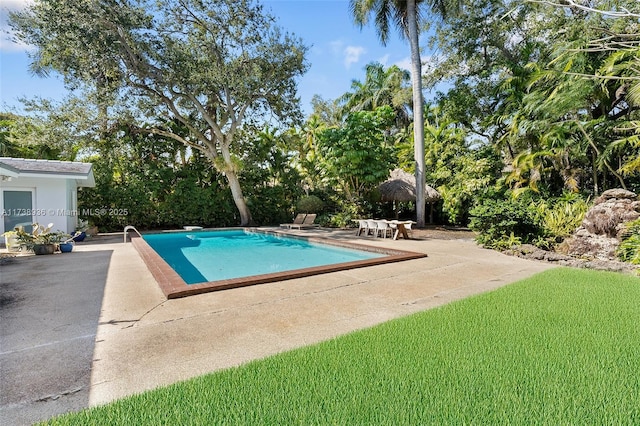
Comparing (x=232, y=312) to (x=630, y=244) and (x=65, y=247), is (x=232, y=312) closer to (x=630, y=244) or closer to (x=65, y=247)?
(x=65, y=247)

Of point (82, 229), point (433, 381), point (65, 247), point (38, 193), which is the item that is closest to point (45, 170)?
point (38, 193)

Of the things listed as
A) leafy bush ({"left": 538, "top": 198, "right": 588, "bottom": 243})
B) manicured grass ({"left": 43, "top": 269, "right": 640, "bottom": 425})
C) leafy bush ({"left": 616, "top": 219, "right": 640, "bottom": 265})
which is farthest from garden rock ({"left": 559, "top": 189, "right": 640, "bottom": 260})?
manicured grass ({"left": 43, "top": 269, "right": 640, "bottom": 425})

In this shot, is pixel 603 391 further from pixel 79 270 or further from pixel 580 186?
pixel 580 186

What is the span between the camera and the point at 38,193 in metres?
12.0

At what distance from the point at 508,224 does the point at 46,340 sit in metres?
10.9

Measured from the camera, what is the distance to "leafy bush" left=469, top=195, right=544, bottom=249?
396 inches

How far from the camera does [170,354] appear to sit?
331 cm

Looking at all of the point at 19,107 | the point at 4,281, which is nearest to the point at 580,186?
the point at 4,281

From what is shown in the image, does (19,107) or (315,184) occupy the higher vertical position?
(19,107)

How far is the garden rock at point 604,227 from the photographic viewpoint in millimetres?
8305

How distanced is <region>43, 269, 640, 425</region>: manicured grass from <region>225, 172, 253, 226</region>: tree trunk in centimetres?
1524

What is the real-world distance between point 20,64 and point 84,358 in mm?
20531

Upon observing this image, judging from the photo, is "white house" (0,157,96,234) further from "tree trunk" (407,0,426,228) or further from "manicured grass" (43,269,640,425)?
"tree trunk" (407,0,426,228)

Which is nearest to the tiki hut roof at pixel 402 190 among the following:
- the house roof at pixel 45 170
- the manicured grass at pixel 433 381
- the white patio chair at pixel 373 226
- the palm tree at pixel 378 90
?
the white patio chair at pixel 373 226
